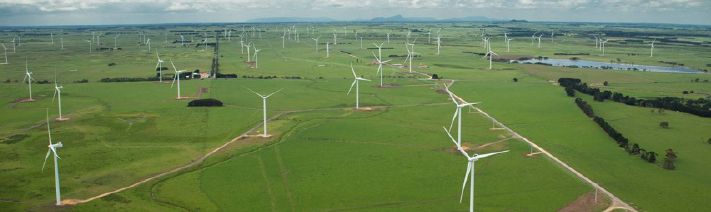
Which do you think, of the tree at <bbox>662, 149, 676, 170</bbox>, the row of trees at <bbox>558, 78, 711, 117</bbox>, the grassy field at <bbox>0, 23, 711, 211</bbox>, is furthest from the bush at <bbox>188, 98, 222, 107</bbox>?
the tree at <bbox>662, 149, 676, 170</bbox>

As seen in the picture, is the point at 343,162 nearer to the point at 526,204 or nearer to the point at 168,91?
the point at 526,204

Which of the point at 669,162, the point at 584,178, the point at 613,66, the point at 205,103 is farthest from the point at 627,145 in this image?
the point at 613,66

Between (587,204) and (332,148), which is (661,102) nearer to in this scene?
(587,204)

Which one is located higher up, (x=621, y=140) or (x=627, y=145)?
(x=621, y=140)

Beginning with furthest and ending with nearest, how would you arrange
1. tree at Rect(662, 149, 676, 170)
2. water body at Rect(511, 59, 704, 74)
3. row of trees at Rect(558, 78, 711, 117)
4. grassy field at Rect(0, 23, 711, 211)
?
water body at Rect(511, 59, 704, 74)
row of trees at Rect(558, 78, 711, 117)
tree at Rect(662, 149, 676, 170)
grassy field at Rect(0, 23, 711, 211)

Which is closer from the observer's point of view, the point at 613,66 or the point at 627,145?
the point at 627,145

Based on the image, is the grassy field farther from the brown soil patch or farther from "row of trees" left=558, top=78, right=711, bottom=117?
"row of trees" left=558, top=78, right=711, bottom=117

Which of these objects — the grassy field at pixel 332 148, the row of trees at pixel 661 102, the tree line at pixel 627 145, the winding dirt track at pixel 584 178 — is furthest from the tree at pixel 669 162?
the row of trees at pixel 661 102

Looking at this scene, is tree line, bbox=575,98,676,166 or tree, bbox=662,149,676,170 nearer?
tree, bbox=662,149,676,170

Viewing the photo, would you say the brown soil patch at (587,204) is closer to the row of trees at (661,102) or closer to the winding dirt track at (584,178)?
the winding dirt track at (584,178)
